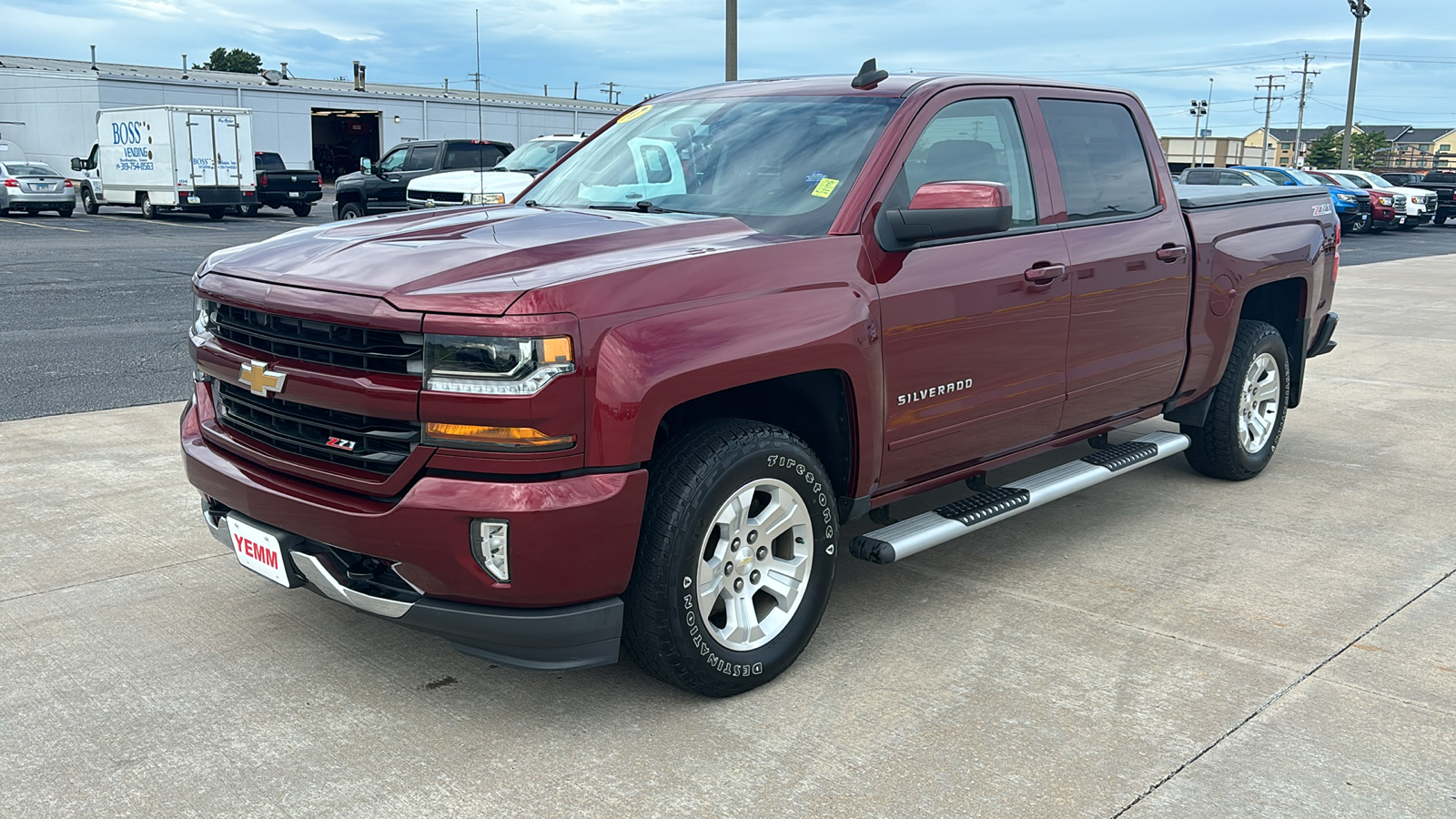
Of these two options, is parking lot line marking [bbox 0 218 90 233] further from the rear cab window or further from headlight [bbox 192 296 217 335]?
the rear cab window

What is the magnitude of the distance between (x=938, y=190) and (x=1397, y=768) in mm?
2097

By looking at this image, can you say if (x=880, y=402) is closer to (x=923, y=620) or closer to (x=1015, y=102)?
(x=923, y=620)

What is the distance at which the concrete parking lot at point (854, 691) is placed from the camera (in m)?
3.11

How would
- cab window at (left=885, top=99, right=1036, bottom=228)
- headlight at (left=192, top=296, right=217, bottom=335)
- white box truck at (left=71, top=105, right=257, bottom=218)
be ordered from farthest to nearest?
white box truck at (left=71, top=105, right=257, bottom=218)
cab window at (left=885, top=99, right=1036, bottom=228)
headlight at (left=192, top=296, right=217, bottom=335)

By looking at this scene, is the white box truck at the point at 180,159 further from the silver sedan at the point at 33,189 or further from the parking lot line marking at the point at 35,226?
the parking lot line marking at the point at 35,226

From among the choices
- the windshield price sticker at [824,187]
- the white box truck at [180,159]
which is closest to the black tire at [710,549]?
the windshield price sticker at [824,187]

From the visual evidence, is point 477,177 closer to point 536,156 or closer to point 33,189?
point 536,156

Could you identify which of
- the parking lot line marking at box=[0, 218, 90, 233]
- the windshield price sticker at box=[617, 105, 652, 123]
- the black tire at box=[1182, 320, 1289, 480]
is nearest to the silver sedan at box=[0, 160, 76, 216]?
the parking lot line marking at box=[0, 218, 90, 233]

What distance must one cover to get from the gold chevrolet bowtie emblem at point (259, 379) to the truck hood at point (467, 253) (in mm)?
257

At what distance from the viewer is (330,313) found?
3240 millimetres

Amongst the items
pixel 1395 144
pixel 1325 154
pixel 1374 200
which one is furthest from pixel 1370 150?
pixel 1374 200

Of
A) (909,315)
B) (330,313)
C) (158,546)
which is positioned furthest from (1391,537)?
(158,546)

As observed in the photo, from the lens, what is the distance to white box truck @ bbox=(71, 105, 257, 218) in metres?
28.5

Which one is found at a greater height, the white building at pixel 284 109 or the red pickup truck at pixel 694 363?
the white building at pixel 284 109
